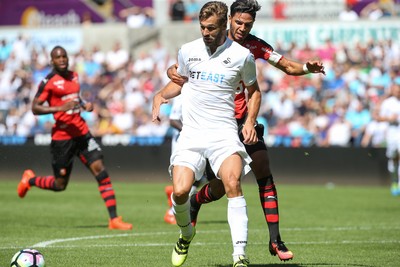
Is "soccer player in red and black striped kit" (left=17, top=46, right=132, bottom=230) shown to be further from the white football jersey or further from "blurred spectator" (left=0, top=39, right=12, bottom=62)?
"blurred spectator" (left=0, top=39, right=12, bottom=62)

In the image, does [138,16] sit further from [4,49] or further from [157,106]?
[157,106]

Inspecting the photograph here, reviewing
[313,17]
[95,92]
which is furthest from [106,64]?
[313,17]

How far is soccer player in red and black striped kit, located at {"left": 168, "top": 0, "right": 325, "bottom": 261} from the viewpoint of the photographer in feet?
33.0

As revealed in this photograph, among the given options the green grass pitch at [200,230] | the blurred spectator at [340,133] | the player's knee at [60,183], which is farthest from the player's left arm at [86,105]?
the blurred spectator at [340,133]

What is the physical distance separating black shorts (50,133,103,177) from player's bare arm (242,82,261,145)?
545 cm

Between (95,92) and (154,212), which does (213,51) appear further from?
(95,92)

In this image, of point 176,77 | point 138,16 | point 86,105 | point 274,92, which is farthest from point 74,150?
point 138,16

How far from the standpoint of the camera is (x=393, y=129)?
2292 centimetres

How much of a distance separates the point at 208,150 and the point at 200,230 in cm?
488

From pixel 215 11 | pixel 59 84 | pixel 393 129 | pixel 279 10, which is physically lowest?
pixel 393 129

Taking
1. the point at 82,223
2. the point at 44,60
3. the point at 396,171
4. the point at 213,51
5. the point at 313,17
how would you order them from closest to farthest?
the point at 213,51, the point at 82,223, the point at 396,171, the point at 313,17, the point at 44,60

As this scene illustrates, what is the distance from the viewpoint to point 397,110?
75.8ft

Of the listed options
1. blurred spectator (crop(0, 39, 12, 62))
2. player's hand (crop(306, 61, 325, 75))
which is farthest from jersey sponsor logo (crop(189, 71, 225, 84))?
blurred spectator (crop(0, 39, 12, 62))

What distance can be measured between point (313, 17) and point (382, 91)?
13.3 feet
